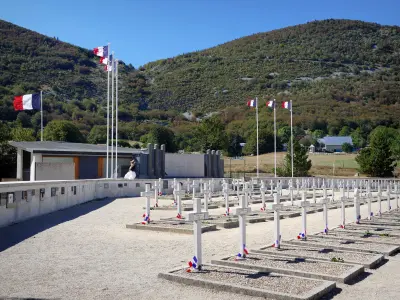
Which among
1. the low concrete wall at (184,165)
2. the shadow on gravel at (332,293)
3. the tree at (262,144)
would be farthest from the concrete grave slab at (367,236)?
the tree at (262,144)

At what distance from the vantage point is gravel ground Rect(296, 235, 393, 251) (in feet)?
32.3

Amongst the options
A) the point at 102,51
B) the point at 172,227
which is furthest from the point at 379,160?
the point at 172,227

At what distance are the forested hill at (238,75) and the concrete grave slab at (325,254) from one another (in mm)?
85447

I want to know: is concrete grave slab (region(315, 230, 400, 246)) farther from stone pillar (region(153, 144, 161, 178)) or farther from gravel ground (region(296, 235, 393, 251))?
stone pillar (region(153, 144, 161, 178))

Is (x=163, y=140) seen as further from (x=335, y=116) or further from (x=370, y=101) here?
(x=370, y=101)

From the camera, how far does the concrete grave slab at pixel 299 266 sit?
7.26 metres

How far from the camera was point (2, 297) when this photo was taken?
20.4 feet

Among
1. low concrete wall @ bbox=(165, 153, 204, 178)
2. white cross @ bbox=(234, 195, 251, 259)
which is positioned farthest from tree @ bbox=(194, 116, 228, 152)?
white cross @ bbox=(234, 195, 251, 259)

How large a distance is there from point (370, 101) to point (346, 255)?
445 feet

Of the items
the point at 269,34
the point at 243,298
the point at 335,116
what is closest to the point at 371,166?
the point at 243,298

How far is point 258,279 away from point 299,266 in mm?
1149

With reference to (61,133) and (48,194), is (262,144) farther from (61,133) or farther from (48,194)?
(48,194)

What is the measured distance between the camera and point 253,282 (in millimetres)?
6867

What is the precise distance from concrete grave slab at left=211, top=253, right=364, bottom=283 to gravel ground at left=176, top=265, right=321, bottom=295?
241 millimetres
